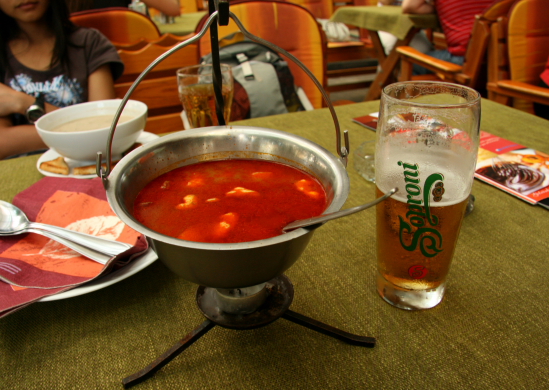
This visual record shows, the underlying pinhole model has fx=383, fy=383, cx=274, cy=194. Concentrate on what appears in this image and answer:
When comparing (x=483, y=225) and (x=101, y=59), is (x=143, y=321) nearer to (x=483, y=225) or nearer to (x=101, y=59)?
(x=483, y=225)

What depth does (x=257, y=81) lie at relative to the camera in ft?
6.40

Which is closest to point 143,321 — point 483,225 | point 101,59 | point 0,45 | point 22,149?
point 483,225

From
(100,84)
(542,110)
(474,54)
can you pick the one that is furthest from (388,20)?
(100,84)

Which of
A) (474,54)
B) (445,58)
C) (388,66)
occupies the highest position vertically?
(474,54)

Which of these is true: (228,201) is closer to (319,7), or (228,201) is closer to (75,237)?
(75,237)

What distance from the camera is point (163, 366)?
0.58 m

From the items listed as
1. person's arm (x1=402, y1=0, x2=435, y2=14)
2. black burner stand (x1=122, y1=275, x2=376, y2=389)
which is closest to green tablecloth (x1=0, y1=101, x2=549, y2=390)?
black burner stand (x1=122, y1=275, x2=376, y2=389)

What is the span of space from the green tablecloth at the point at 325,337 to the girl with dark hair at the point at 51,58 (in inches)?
61.1

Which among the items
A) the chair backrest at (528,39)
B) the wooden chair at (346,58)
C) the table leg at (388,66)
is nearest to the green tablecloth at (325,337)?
the chair backrest at (528,39)

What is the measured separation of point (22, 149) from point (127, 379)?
64.4 inches

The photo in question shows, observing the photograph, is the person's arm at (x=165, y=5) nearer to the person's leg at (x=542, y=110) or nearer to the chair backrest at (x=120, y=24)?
the chair backrest at (x=120, y=24)

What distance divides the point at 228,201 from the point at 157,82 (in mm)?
1911

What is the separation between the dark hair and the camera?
1.97 meters

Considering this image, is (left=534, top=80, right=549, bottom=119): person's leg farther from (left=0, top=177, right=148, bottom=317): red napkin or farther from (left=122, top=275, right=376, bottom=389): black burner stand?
(left=0, top=177, right=148, bottom=317): red napkin
